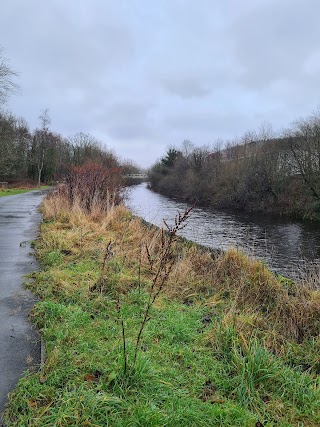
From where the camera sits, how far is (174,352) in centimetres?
338

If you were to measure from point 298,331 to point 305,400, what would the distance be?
1768 millimetres

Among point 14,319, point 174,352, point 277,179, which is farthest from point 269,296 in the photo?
point 277,179

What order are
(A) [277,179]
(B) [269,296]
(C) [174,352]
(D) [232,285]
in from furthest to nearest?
(A) [277,179] → (D) [232,285] → (B) [269,296] → (C) [174,352]

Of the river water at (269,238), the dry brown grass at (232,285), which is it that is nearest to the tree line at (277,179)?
the river water at (269,238)

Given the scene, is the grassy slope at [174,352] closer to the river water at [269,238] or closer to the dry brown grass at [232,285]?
the dry brown grass at [232,285]

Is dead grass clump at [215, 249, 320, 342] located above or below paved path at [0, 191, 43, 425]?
above

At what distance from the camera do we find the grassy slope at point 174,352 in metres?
2.49

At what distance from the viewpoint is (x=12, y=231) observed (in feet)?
33.9

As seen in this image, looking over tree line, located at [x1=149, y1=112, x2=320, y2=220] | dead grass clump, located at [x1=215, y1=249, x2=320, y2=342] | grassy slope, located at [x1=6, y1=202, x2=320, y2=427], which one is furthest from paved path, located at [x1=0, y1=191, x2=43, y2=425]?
tree line, located at [x1=149, y1=112, x2=320, y2=220]

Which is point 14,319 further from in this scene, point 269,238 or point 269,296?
point 269,238

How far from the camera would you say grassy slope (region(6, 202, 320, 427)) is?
2.49 m

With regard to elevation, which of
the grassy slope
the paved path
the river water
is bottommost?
the river water

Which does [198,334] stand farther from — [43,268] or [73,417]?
[43,268]

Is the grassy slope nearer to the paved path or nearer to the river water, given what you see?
the paved path
